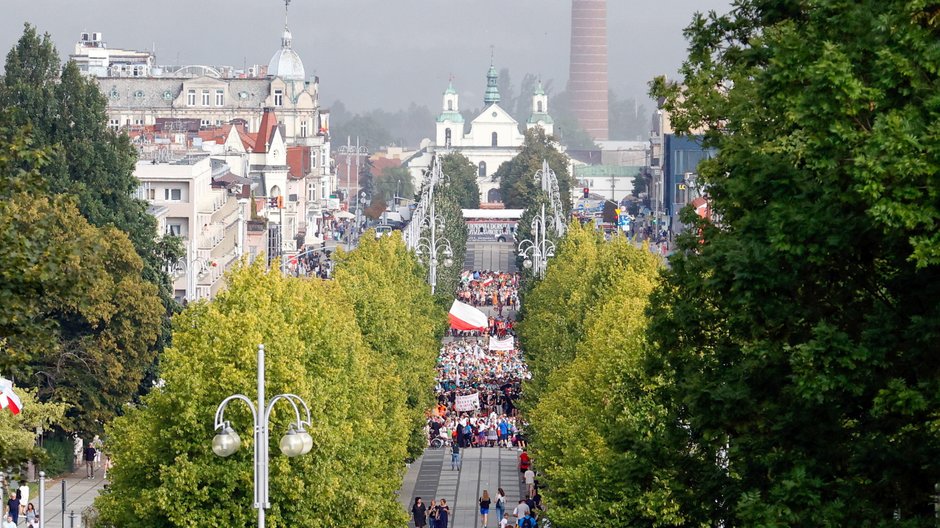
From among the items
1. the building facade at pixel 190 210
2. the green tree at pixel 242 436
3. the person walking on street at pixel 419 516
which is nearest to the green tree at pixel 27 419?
the green tree at pixel 242 436

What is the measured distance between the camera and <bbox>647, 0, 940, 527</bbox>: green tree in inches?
858

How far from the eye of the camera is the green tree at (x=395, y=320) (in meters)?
69.7

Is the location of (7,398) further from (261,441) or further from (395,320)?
(395,320)

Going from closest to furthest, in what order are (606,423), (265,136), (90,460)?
(606,423), (90,460), (265,136)

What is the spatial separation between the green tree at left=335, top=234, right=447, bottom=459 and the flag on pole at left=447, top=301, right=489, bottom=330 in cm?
966

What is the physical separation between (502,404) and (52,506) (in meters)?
28.8

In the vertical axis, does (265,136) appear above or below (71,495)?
above

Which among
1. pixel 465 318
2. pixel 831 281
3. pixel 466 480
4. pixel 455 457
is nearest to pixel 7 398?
pixel 831 281

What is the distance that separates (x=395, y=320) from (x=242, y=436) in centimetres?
3081

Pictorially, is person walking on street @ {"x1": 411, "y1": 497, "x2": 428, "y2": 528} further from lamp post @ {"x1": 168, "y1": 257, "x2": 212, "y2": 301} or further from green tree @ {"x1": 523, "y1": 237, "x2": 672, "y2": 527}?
lamp post @ {"x1": 168, "y1": 257, "x2": 212, "y2": 301}

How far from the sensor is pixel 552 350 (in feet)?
243

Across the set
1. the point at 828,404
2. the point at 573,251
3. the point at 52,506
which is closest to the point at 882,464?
the point at 828,404

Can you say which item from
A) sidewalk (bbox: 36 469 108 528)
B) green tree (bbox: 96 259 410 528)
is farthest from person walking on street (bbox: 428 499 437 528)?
sidewalk (bbox: 36 469 108 528)

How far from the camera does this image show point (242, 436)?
41219 millimetres
